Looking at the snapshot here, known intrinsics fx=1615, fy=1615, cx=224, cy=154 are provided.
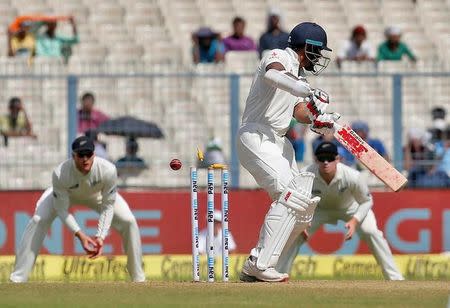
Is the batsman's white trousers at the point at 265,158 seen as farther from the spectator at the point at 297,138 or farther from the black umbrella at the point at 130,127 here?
the spectator at the point at 297,138

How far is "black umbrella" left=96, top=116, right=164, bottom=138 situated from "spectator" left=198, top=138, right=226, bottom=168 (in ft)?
1.81

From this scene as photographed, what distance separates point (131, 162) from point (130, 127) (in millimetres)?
401

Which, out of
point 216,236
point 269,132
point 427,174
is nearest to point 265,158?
point 269,132

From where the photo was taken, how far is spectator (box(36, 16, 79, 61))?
20.2 metres

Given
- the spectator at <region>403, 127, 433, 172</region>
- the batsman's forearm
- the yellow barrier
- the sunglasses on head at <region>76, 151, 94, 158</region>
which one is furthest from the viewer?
the spectator at <region>403, 127, 433, 172</region>

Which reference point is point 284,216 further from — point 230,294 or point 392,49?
point 392,49

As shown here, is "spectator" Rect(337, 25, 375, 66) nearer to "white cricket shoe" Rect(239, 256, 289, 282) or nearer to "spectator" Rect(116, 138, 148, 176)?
"spectator" Rect(116, 138, 148, 176)

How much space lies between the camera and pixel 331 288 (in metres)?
12.2

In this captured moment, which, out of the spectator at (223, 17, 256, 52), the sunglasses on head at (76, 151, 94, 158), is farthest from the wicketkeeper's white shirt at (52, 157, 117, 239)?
the spectator at (223, 17, 256, 52)

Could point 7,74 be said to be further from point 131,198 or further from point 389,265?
point 389,265

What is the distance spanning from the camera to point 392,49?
20.7 meters

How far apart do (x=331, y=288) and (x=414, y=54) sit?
1070 centimetres

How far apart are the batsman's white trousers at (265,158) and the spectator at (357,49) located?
821cm

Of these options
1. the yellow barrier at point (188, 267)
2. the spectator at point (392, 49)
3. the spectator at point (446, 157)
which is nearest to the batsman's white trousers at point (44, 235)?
the yellow barrier at point (188, 267)
